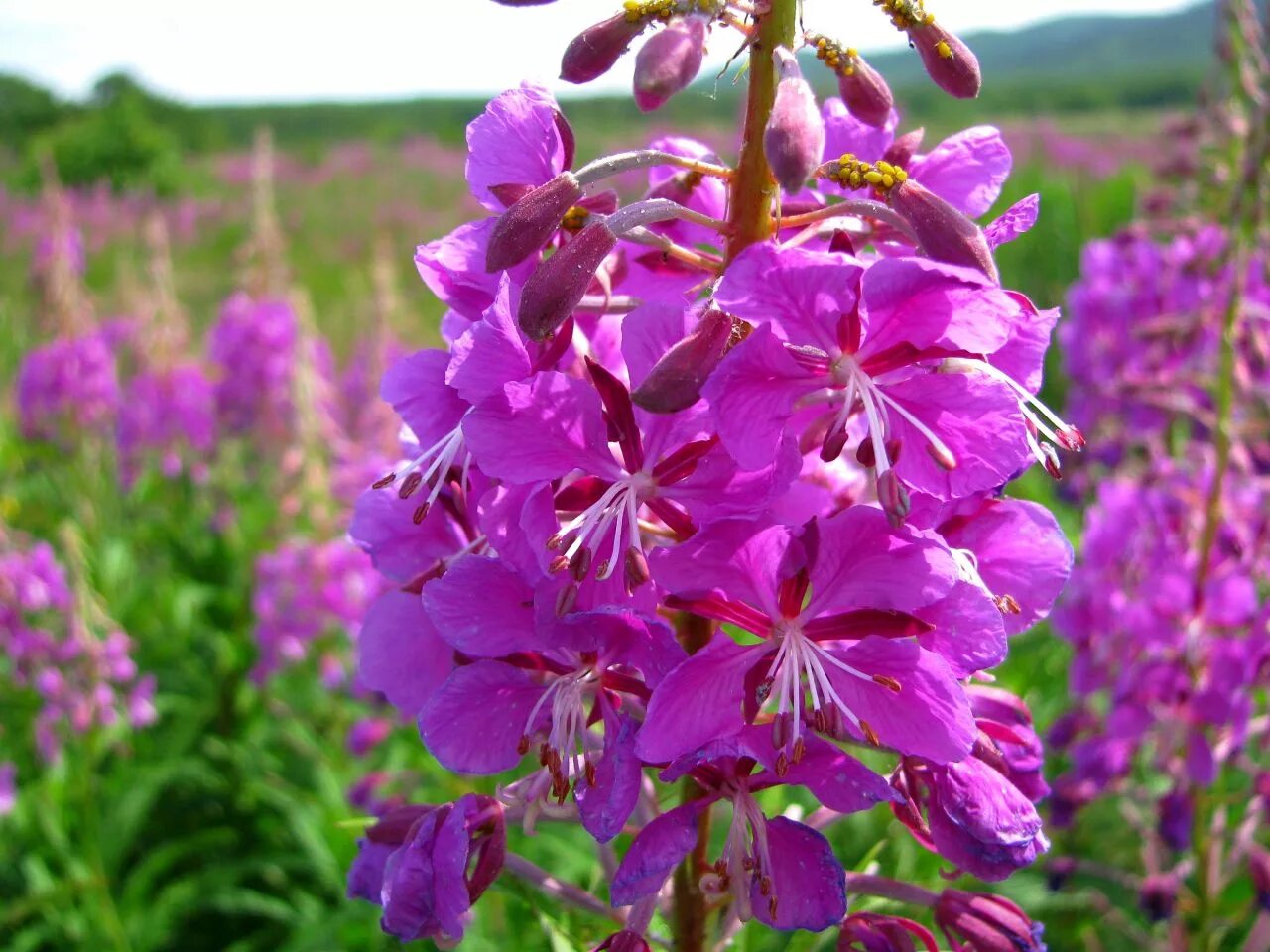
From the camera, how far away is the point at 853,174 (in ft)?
4.26

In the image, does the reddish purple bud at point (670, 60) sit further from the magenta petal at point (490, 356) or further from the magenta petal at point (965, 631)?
the magenta petal at point (965, 631)

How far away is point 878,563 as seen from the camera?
1238 mm

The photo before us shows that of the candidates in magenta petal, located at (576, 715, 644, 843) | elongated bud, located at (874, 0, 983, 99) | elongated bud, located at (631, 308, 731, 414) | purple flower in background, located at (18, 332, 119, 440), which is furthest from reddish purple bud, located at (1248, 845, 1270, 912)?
purple flower in background, located at (18, 332, 119, 440)

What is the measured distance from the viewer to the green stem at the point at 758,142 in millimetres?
1312

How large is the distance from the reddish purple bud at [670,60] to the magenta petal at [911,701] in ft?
2.28

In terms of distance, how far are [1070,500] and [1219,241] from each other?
1.60m

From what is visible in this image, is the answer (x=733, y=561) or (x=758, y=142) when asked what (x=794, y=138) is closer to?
(x=758, y=142)

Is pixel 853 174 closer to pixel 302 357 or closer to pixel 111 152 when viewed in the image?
pixel 302 357

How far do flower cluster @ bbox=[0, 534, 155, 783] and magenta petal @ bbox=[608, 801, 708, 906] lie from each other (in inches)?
145

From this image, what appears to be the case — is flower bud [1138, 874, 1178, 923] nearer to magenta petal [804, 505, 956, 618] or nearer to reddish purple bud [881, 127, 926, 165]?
magenta petal [804, 505, 956, 618]

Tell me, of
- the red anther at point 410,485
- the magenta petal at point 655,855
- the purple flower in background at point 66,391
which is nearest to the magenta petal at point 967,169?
the red anther at point 410,485

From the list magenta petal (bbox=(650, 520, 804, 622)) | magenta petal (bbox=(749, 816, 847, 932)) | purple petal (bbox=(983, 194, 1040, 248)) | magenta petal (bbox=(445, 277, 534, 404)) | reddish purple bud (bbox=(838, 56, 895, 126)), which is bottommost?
magenta petal (bbox=(749, 816, 847, 932))

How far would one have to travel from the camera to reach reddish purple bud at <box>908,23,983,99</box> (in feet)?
4.33

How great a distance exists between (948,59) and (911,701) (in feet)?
2.64
